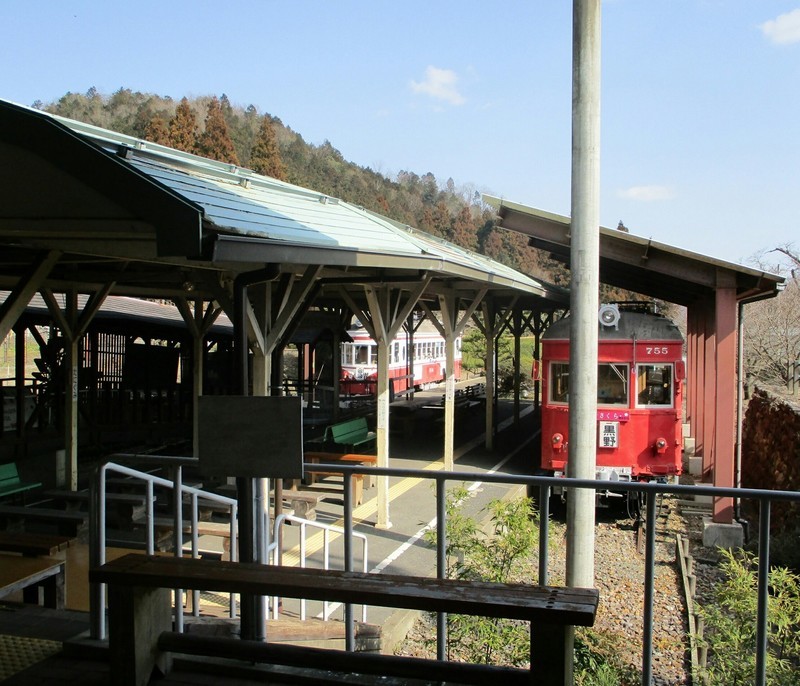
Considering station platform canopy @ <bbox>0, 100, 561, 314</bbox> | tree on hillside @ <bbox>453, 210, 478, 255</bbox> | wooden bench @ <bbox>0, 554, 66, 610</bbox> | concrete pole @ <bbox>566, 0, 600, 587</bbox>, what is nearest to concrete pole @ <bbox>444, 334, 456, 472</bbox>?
concrete pole @ <bbox>566, 0, 600, 587</bbox>

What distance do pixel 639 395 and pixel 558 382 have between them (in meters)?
1.18

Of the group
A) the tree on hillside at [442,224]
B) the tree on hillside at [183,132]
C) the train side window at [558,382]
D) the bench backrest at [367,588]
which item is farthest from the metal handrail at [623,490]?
the tree on hillside at [442,224]

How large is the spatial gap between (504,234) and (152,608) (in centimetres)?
7416

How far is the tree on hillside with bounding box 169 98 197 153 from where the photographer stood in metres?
43.3

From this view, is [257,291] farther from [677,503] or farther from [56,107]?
[56,107]

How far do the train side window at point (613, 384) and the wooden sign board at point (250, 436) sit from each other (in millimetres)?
8233

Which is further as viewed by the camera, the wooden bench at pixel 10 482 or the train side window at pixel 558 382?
the train side window at pixel 558 382

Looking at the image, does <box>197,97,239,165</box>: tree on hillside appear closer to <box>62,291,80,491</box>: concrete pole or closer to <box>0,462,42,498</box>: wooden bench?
<box>62,291,80,491</box>: concrete pole

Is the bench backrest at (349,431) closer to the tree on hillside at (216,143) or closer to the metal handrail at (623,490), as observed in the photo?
the metal handrail at (623,490)

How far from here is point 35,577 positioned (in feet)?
14.9

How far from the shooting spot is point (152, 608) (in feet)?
9.37

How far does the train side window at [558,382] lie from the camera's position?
35.6 ft

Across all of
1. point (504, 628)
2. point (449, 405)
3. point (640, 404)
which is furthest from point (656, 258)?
point (504, 628)

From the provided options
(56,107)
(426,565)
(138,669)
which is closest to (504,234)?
(56,107)
